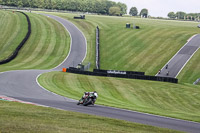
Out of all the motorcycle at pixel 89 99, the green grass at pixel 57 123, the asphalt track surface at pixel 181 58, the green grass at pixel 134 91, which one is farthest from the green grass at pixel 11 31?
the green grass at pixel 57 123

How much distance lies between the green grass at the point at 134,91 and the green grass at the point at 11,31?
28571 millimetres

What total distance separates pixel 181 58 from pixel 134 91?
1205 inches

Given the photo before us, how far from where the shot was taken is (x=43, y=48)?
254 feet

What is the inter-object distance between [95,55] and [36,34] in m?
18.7

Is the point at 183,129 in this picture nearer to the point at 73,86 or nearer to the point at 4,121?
the point at 4,121

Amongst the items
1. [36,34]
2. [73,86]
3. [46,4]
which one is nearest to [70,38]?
[36,34]

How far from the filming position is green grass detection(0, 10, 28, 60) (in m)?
73.4

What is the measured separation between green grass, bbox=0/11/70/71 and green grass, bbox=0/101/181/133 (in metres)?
40.4

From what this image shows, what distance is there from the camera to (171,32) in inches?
3637

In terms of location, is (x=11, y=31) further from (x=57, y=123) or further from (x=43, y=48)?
(x=57, y=123)

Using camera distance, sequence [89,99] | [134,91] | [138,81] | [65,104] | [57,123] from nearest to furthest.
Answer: [57,123], [65,104], [89,99], [134,91], [138,81]

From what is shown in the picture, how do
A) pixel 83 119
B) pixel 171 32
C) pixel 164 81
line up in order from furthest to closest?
1. pixel 171 32
2. pixel 164 81
3. pixel 83 119

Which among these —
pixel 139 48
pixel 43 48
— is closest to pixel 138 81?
pixel 139 48

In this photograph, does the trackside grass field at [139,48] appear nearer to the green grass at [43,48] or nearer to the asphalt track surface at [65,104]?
the green grass at [43,48]
